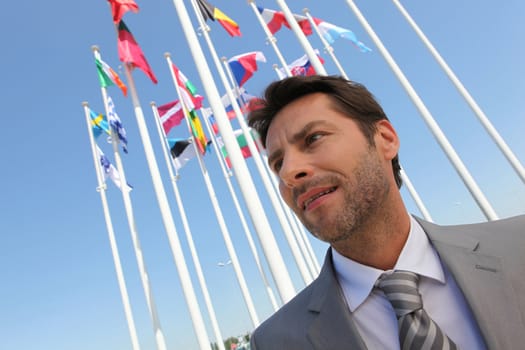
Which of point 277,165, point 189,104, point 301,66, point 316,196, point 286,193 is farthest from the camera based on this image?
point 301,66

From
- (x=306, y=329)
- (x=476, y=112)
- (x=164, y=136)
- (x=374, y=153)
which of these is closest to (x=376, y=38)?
(x=476, y=112)

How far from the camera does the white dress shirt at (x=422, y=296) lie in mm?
1290

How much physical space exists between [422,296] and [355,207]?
1.44 feet

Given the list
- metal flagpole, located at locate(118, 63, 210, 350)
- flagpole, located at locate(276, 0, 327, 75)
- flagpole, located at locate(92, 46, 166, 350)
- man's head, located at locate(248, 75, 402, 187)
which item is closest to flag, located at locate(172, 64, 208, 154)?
flagpole, located at locate(92, 46, 166, 350)

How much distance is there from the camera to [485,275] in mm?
1355

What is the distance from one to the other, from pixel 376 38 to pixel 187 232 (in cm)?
901

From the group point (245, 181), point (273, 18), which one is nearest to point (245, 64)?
point (273, 18)

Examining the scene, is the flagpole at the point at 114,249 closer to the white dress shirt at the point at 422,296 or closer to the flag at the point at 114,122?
the flag at the point at 114,122

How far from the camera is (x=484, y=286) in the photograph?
1312mm

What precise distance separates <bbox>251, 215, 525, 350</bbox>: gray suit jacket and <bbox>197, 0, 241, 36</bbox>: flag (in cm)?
913

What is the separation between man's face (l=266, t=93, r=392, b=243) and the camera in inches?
57.1

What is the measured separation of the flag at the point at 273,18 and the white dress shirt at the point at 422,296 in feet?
34.4

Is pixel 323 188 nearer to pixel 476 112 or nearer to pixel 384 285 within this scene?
pixel 384 285

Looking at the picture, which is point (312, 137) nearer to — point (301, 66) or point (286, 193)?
point (286, 193)
